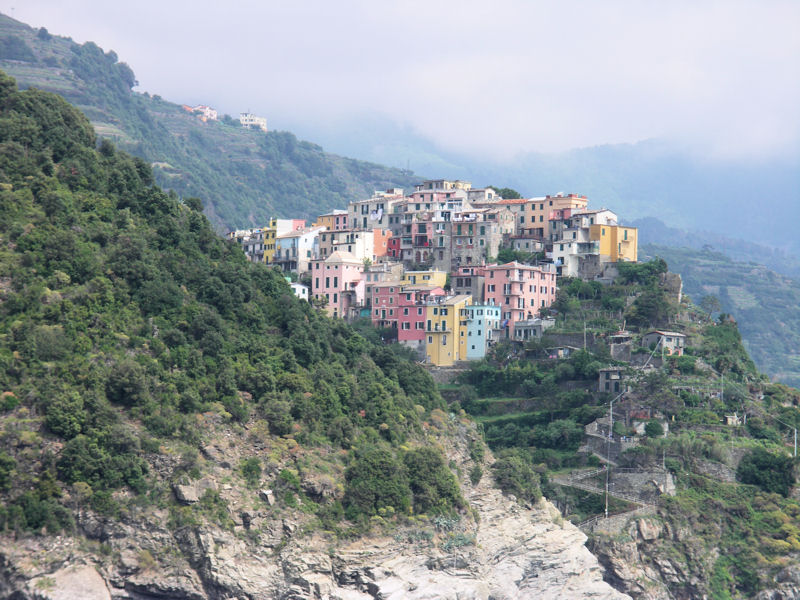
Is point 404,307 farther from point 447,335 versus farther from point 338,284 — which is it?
point 338,284

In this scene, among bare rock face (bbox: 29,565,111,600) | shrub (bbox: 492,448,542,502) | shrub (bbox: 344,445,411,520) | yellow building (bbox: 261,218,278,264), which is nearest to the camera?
bare rock face (bbox: 29,565,111,600)

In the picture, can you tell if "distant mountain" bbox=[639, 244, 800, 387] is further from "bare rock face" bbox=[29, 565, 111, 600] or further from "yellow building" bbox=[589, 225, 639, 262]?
"bare rock face" bbox=[29, 565, 111, 600]

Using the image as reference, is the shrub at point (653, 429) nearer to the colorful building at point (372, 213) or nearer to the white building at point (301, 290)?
the white building at point (301, 290)

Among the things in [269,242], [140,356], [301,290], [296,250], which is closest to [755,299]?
[269,242]

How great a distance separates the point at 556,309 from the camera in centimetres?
6731

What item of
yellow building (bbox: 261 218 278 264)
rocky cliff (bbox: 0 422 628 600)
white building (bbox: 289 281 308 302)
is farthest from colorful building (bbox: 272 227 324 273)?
rocky cliff (bbox: 0 422 628 600)

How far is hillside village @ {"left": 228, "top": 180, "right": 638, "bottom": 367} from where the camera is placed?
66.1 m

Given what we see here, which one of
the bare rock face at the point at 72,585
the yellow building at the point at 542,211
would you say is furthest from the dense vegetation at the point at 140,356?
the yellow building at the point at 542,211

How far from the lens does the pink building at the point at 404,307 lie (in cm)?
6625

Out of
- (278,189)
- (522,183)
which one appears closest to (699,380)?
(278,189)

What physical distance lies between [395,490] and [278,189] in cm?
10227

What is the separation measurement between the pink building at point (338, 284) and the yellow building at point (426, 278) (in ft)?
8.42

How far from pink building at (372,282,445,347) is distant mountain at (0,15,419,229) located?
51954mm

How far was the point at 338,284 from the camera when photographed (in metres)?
69.9
